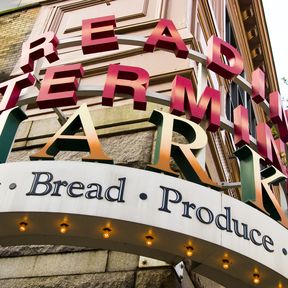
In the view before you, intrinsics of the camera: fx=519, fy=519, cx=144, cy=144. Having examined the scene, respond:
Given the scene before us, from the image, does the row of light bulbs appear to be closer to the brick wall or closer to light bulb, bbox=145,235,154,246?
light bulb, bbox=145,235,154,246

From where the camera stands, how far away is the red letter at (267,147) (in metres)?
6.57

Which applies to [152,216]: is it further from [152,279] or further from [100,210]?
[152,279]

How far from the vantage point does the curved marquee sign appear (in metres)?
4.62

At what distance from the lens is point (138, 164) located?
21.6ft

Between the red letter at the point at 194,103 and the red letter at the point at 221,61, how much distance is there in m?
0.71

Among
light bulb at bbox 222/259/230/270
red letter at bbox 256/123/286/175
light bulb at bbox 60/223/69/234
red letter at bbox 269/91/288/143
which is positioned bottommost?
light bulb at bbox 222/259/230/270

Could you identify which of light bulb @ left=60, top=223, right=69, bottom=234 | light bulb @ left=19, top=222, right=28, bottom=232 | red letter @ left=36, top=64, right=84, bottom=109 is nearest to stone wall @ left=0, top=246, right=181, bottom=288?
light bulb @ left=60, top=223, right=69, bottom=234

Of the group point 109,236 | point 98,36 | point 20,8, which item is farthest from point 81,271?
point 20,8

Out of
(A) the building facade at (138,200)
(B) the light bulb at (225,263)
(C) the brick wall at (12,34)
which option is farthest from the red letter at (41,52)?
(B) the light bulb at (225,263)

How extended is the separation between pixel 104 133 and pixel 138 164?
2.96 ft

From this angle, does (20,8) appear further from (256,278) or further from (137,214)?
(256,278)

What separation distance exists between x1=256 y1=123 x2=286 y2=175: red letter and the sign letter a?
7.54 ft

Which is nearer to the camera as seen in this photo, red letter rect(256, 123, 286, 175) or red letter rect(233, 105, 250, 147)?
→ red letter rect(233, 105, 250, 147)

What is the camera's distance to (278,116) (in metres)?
7.30
